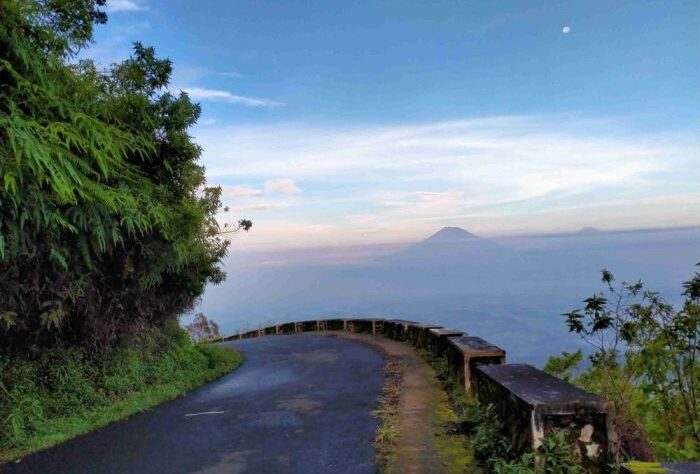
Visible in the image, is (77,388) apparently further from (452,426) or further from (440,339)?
(440,339)

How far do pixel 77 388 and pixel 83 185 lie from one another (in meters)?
4.12

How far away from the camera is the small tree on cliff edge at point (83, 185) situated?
5.47m

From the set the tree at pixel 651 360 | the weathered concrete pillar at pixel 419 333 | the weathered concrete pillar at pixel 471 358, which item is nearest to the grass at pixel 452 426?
the weathered concrete pillar at pixel 471 358

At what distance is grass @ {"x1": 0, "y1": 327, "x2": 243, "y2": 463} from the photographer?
6723 mm

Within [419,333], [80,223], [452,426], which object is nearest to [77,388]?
[80,223]

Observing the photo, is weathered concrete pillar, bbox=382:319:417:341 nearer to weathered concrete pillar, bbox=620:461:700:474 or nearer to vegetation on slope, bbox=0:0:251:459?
vegetation on slope, bbox=0:0:251:459

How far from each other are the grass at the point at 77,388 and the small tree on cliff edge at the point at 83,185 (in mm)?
371

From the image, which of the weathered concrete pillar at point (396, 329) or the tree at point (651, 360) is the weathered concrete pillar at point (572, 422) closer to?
the tree at point (651, 360)

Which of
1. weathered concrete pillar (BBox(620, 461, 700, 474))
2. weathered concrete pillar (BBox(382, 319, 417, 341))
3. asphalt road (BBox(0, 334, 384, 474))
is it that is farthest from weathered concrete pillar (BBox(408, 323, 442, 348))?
weathered concrete pillar (BBox(620, 461, 700, 474))

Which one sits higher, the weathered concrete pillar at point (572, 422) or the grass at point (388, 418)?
the weathered concrete pillar at point (572, 422)

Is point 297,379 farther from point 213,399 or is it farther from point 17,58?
point 17,58

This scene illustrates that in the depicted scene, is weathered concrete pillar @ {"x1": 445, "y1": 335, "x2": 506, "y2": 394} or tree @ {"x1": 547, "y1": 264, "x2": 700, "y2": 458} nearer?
tree @ {"x1": 547, "y1": 264, "x2": 700, "y2": 458}

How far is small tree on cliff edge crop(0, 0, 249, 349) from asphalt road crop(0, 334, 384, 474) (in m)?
1.81

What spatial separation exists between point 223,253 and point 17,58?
304 inches
